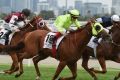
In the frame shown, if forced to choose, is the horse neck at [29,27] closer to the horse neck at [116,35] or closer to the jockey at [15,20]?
the jockey at [15,20]

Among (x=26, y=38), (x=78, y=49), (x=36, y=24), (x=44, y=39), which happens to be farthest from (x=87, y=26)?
(x=36, y=24)

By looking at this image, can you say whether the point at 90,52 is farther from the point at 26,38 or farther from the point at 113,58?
the point at 26,38

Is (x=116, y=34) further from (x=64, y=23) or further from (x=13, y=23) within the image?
(x=13, y=23)

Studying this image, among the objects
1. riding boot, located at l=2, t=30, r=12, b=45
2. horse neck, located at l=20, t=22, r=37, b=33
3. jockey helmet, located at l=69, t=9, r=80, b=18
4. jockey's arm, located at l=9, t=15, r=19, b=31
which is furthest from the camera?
horse neck, located at l=20, t=22, r=37, b=33

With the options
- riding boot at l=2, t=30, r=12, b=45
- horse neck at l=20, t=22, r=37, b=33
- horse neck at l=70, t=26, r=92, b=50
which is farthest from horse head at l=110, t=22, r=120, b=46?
riding boot at l=2, t=30, r=12, b=45

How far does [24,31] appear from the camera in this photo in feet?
52.7

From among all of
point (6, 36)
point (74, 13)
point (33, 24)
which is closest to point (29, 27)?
point (33, 24)

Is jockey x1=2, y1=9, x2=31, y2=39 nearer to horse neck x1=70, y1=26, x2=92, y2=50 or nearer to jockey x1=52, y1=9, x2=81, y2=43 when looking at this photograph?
jockey x1=52, y1=9, x2=81, y2=43

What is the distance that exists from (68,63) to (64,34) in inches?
33.1

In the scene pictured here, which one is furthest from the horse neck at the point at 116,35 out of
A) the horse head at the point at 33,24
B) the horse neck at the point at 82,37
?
the horse head at the point at 33,24

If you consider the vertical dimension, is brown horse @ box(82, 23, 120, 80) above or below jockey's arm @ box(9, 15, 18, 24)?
below

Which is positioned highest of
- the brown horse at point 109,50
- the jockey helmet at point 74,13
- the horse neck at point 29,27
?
the jockey helmet at point 74,13

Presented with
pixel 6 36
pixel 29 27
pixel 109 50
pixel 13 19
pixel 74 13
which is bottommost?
pixel 109 50

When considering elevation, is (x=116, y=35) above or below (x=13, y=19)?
below
